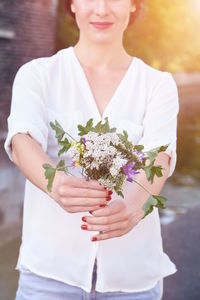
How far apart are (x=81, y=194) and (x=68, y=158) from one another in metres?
0.34

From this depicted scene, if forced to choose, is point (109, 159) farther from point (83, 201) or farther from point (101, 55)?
point (101, 55)

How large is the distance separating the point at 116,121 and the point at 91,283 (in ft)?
1.76

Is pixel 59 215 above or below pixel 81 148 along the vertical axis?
below

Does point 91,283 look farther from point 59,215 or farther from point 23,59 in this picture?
point 23,59

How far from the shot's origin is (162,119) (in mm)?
2199

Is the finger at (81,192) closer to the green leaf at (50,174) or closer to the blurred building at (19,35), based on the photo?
the green leaf at (50,174)

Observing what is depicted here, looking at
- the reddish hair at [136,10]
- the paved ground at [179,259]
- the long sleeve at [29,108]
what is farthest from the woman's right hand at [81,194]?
the paved ground at [179,259]

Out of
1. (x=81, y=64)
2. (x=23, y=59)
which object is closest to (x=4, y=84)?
(x=23, y=59)

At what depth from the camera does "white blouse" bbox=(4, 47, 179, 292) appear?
7.00ft

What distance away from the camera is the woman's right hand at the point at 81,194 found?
5.96 ft

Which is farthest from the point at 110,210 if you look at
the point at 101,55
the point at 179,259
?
the point at 179,259

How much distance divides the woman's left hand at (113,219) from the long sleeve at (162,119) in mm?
267

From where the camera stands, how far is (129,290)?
218 centimetres

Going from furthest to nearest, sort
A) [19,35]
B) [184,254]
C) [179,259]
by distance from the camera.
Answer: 1. [19,35]
2. [184,254]
3. [179,259]
